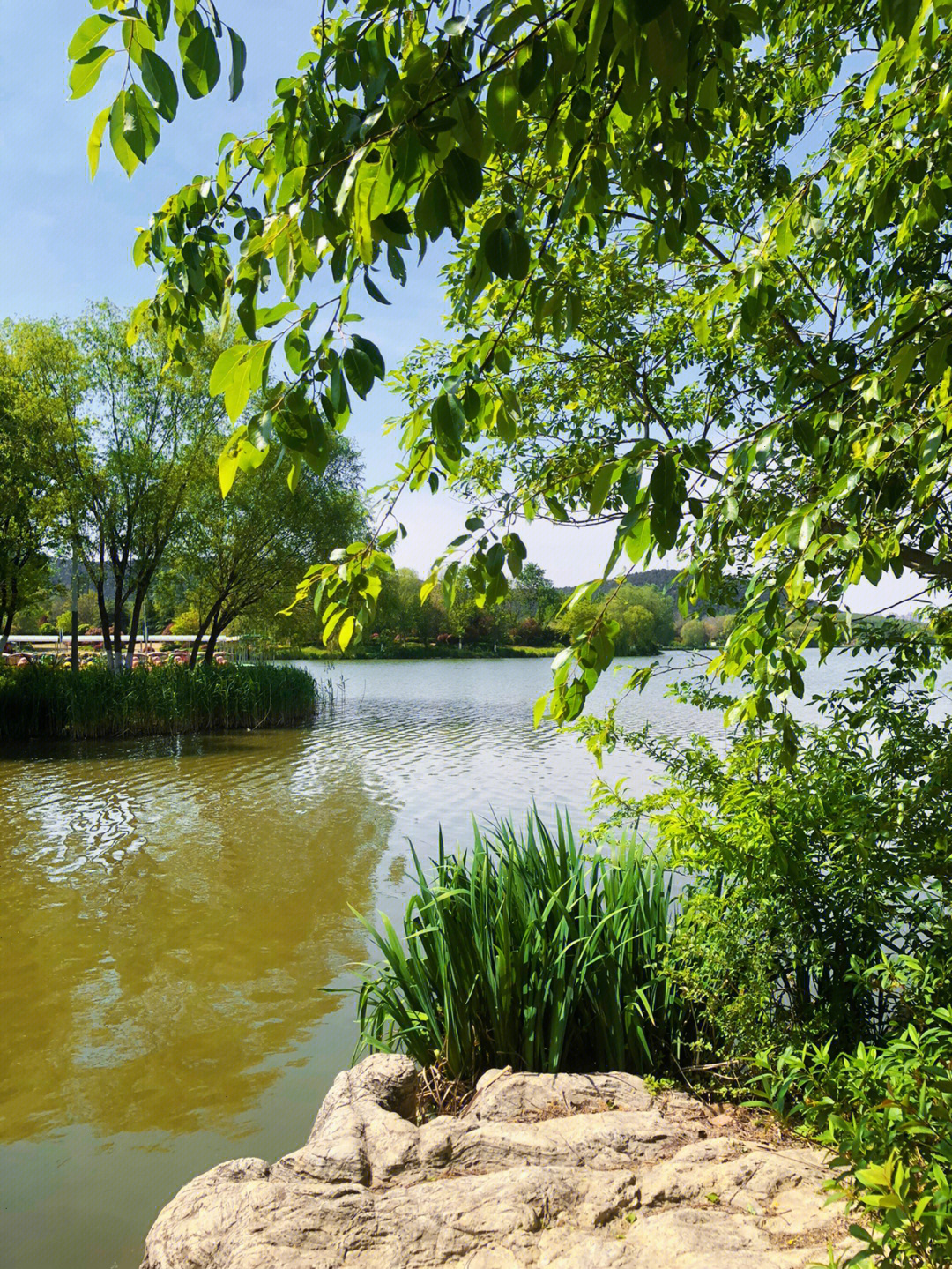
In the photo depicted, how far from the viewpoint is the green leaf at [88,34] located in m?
1.15

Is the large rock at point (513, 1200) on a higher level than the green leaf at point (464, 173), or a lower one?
lower

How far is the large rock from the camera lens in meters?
2.07

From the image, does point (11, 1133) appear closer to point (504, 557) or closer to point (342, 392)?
point (504, 557)

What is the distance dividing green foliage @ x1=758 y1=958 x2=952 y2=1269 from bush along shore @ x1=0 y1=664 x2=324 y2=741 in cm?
1824

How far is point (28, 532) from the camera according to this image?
20.3 metres

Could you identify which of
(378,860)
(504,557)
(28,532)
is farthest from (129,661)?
(504,557)

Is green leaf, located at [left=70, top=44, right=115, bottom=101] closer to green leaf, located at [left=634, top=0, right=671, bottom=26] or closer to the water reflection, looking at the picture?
green leaf, located at [left=634, top=0, right=671, bottom=26]

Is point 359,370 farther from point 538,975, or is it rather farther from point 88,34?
point 538,975

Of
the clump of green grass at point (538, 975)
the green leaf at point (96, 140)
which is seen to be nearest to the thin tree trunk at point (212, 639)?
the clump of green grass at point (538, 975)

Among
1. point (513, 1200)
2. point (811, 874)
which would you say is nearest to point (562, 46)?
point (513, 1200)

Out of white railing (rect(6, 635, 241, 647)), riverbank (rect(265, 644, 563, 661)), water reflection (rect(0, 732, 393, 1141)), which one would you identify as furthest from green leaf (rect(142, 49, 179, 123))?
riverbank (rect(265, 644, 563, 661))

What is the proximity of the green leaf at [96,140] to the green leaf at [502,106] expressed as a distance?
1.91 ft

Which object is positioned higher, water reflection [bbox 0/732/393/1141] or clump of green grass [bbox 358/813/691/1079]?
clump of green grass [bbox 358/813/691/1079]

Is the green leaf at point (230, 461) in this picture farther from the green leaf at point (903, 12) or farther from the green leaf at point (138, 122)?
the green leaf at point (903, 12)
